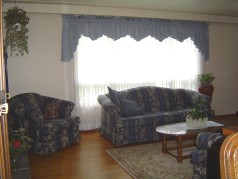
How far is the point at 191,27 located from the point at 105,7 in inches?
88.2

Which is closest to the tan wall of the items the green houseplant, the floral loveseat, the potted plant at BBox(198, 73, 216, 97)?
the green houseplant

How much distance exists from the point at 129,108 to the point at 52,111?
4.70ft

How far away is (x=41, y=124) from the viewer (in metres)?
4.08

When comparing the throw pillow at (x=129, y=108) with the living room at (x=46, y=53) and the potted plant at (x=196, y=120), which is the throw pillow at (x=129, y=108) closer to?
the potted plant at (x=196, y=120)

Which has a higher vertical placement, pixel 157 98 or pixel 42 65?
pixel 42 65

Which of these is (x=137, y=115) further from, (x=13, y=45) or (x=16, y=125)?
(x=13, y=45)

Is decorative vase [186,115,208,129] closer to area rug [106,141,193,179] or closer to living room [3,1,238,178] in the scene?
area rug [106,141,193,179]

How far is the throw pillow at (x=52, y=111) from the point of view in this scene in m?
4.66

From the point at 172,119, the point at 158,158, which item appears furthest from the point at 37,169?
the point at 172,119

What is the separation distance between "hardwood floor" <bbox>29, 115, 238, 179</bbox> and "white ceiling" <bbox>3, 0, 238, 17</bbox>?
8.90ft

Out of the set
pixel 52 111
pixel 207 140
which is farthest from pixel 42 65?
pixel 207 140

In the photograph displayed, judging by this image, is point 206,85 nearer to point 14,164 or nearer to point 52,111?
point 52,111

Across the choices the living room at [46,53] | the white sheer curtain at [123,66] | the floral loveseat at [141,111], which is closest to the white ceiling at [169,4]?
the living room at [46,53]

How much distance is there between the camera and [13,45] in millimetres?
4082
